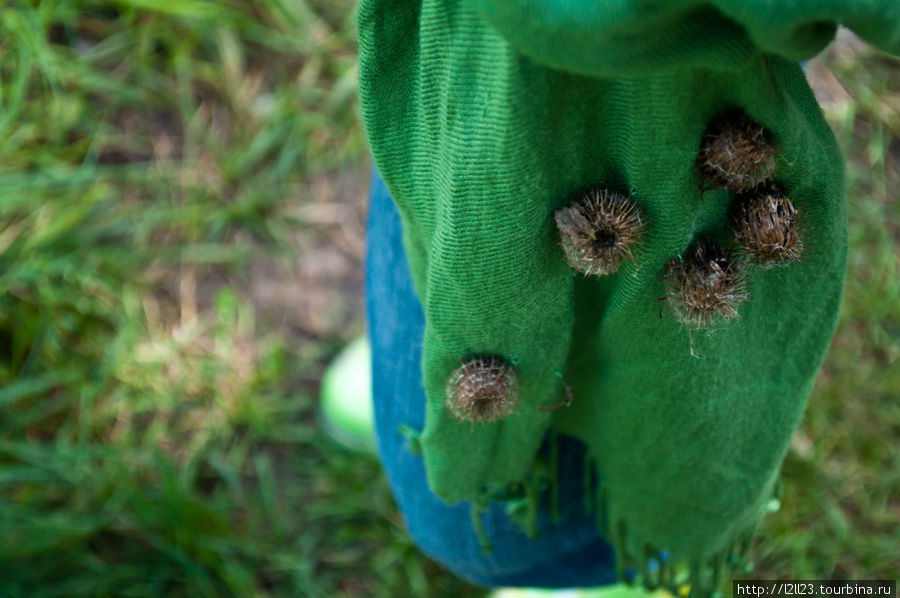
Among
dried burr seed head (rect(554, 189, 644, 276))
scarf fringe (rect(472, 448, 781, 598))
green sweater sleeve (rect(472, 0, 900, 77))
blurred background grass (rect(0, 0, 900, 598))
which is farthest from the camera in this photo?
blurred background grass (rect(0, 0, 900, 598))

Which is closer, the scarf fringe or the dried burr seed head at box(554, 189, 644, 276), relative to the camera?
the dried burr seed head at box(554, 189, 644, 276)

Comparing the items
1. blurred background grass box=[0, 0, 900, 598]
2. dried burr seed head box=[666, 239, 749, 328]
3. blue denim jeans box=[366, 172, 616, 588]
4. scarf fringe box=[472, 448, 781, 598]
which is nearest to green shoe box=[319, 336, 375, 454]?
blurred background grass box=[0, 0, 900, 598]

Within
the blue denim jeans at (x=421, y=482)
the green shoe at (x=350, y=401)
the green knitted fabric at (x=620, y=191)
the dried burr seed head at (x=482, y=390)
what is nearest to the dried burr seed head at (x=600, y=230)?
the green knitted fabric at (x=620, y=191)

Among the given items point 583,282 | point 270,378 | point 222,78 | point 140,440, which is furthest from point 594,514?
point 222,78

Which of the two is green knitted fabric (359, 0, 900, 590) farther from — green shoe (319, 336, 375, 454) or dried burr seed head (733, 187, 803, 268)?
green shoe (319, 336, 375, 454)

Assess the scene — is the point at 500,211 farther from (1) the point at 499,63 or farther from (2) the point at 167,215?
(2) the point at 167,215

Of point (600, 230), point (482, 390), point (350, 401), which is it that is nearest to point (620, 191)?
point (600, 230)
